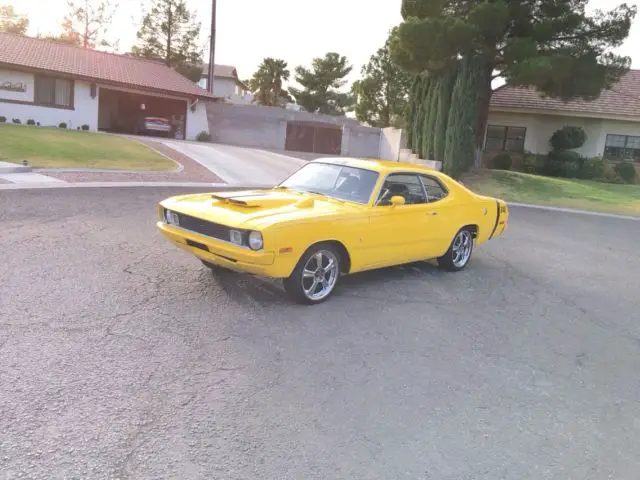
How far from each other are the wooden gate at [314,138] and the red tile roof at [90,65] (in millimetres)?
5652

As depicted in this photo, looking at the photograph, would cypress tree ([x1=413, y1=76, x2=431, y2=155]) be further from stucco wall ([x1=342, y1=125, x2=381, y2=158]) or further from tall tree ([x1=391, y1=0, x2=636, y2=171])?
stucco wall ([x1=342, y1=125, x2=381, y2=158])

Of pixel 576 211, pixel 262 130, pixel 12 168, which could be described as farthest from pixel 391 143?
pixel 12 168

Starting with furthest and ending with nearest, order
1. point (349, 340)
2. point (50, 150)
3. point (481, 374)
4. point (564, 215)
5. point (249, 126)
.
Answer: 1. point (249, 126)
2. point (50, 150)
3. point (564, 215)
4. point (349, 340)
5. point (481, 374)

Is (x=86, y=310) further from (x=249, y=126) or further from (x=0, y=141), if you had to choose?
(x=249, y=126)

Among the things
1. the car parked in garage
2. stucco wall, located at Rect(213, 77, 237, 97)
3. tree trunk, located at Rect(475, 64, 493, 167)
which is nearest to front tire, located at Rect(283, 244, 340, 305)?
tree trunk, located at Rect(475, 64, 493, 167)

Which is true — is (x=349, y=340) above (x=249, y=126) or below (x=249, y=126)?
below

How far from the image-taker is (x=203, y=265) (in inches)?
271

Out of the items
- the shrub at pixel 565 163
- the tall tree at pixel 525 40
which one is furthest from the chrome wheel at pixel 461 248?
the shrub at pixel 565 163

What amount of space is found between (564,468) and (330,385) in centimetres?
153

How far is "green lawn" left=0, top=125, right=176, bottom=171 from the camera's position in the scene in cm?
1652

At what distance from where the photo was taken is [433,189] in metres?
7.41

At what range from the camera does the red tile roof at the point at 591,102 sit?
95.2 ft

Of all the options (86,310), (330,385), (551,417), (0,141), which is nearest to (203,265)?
(86,310)

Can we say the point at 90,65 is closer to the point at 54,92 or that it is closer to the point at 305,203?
the point at 54,92
